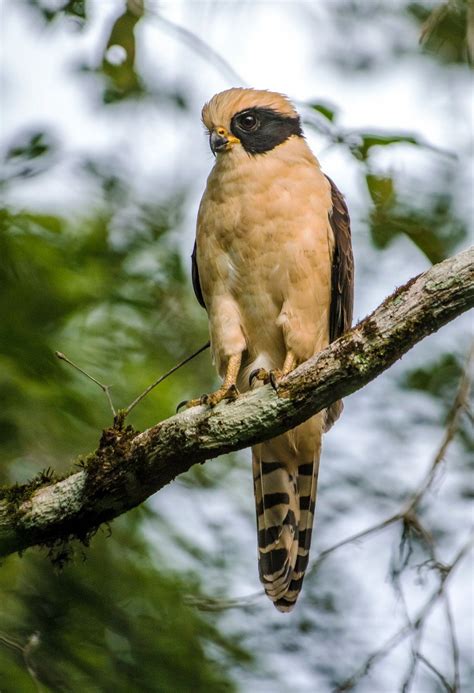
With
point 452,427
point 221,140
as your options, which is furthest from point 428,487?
point 221,140

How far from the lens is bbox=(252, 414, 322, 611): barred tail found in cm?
464

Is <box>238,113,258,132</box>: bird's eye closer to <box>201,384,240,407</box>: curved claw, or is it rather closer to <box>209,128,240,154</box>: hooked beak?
<box>209,128,240,154</box>: hooked beak

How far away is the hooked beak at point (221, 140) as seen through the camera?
16.0 ft

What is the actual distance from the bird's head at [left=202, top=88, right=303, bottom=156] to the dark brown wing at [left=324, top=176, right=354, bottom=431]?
434mm

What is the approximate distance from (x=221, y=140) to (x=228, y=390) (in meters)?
1.47

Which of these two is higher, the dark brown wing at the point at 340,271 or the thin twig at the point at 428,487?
the dark brown wing at the point at 340,271

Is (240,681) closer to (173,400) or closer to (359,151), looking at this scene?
(173,400)

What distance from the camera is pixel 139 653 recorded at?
3734 mm

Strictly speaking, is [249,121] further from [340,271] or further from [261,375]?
[261,375]

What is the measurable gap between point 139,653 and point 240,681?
1.03 metres

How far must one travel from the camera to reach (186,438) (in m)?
3.52

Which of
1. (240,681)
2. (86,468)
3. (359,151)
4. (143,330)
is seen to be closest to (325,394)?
(86,468)

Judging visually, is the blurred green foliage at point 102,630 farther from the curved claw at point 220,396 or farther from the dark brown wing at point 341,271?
the dark brown wing at point 341,271

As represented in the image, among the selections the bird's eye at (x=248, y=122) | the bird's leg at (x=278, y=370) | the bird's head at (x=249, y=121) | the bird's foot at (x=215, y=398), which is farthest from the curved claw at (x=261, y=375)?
the bird's eye at (x=248, y=122)
